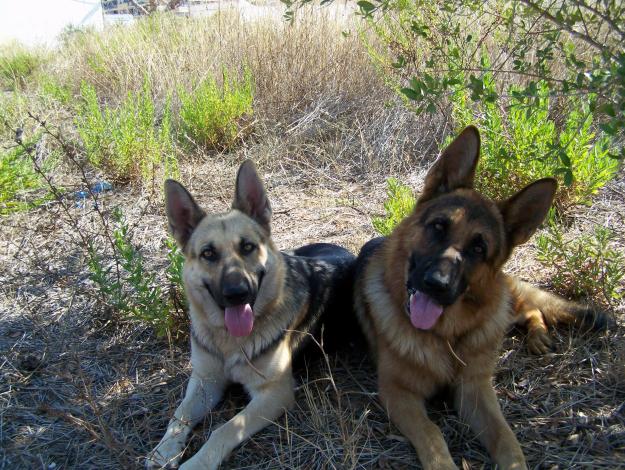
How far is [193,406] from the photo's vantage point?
276cm

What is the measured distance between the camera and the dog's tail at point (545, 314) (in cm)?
315

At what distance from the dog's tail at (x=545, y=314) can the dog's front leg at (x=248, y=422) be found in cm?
160

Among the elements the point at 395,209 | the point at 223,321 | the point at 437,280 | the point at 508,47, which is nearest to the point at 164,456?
the point at 223,321

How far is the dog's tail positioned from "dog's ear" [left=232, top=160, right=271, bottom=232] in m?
1.61

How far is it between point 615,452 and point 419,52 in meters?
4.53

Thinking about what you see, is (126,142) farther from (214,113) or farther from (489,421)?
(489,421)

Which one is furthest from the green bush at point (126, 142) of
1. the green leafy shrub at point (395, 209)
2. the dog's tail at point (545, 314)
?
the dog's tail at point (545, 314)

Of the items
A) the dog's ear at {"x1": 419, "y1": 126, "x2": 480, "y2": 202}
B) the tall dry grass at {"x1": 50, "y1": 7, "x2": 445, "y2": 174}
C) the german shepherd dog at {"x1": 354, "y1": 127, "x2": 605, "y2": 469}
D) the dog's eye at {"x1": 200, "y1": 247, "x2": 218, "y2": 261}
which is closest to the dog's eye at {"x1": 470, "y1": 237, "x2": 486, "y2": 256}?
the german shepherd dog at {"x1": 354, "y1": 127, "x2": 605, "y2": 469}

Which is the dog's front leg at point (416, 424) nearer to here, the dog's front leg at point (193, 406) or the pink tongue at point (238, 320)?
the pink tongue at point (238, 320)

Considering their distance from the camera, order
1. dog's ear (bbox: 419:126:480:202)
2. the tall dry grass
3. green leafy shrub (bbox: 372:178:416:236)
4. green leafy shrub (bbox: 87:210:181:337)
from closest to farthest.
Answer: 1. dog's ear (bbox: 419:126:480:202)
2. green leafy shrub (bbox: 87:210:181:337)
3. green leafy shrub (bbox: 372:178:416:236)
4. the tall dry grass

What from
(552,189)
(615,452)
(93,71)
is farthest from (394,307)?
(93,71)

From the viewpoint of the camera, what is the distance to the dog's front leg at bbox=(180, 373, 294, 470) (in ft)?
7.91

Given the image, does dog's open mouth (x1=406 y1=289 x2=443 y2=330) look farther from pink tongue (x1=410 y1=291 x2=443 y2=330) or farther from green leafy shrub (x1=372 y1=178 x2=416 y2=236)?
green leafy shrub (x1=372 y1=178 x2=416 y2=236)

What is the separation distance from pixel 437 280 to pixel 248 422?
1207 mm
